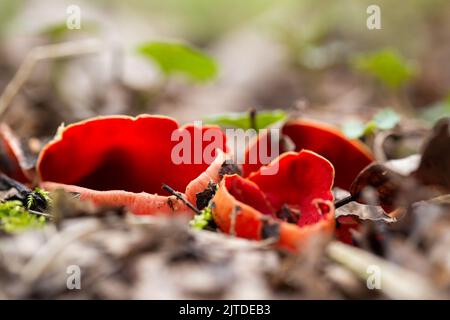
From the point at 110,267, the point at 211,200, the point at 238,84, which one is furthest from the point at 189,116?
the point at 110,267

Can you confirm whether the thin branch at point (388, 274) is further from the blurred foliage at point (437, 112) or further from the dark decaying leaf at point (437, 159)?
the blurred foliage at point (437, 112)

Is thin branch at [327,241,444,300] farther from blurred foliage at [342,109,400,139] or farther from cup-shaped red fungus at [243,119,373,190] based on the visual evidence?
blurred foliage at [342,109,400,139]

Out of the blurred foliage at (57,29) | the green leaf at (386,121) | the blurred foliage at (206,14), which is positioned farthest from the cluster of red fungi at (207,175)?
the blurred foliage at (206,14)

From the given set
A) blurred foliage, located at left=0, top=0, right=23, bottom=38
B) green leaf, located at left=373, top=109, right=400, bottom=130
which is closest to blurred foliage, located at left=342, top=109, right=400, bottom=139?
green leaf, located at left=373, top=109, right=400, bottom=130

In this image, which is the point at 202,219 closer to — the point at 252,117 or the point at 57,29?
the point at 252,117

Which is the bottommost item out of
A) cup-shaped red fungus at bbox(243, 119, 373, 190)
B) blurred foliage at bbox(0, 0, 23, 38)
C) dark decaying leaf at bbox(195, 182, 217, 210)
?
dark decaying leaf at bbox(195, 182, 217, 210)
